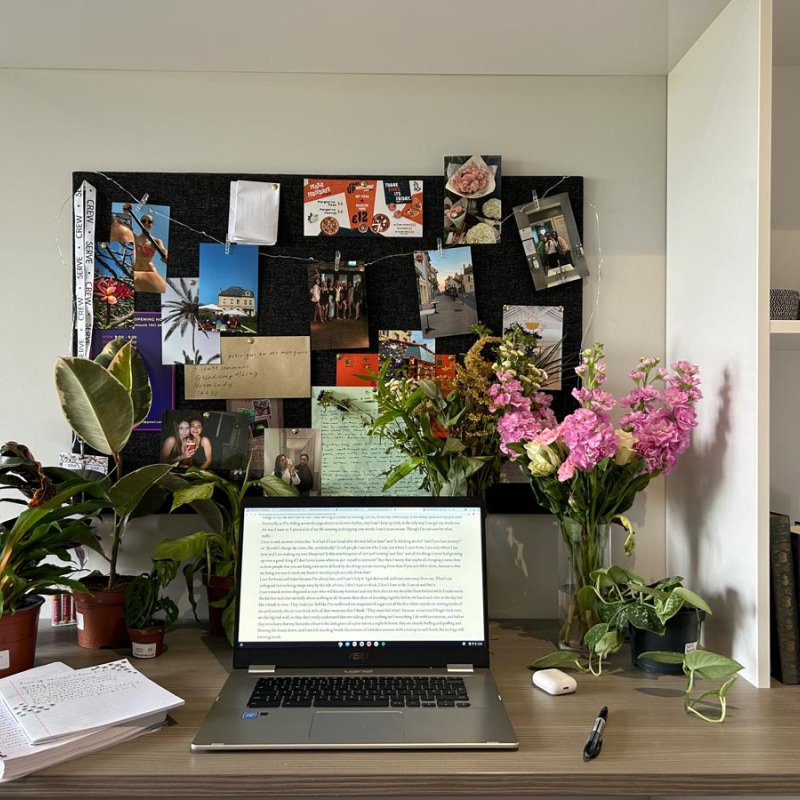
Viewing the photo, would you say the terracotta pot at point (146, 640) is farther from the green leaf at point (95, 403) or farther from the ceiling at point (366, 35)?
the ceiling at point (366, 35)

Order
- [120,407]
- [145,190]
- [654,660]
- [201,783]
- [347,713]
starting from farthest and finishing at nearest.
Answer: [145,190] → [120,407] → [654,660] → [347,713] → [201,783]

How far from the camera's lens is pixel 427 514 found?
4.34 feet

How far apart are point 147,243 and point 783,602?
140cm

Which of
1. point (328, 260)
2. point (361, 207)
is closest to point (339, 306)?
Result: point (328, 260)

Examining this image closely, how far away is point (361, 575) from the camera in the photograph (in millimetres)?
1285

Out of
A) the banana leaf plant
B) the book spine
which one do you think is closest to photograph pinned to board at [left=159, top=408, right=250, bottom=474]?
the banana leaf plant

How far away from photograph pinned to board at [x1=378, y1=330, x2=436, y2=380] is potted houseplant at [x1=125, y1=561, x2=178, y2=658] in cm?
61

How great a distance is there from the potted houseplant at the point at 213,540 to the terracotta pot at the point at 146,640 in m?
0.12

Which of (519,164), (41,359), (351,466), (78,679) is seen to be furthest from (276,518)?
(519,164)

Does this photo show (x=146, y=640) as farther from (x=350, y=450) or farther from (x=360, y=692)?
(x=350, y=450)

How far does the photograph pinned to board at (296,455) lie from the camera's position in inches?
61.9

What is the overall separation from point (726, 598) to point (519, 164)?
97cm

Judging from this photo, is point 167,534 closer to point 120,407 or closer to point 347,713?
point 120,407

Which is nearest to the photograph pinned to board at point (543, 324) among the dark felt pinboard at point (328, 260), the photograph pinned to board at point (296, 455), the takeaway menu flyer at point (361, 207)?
the dark felt pinboard at point (328, 260)
